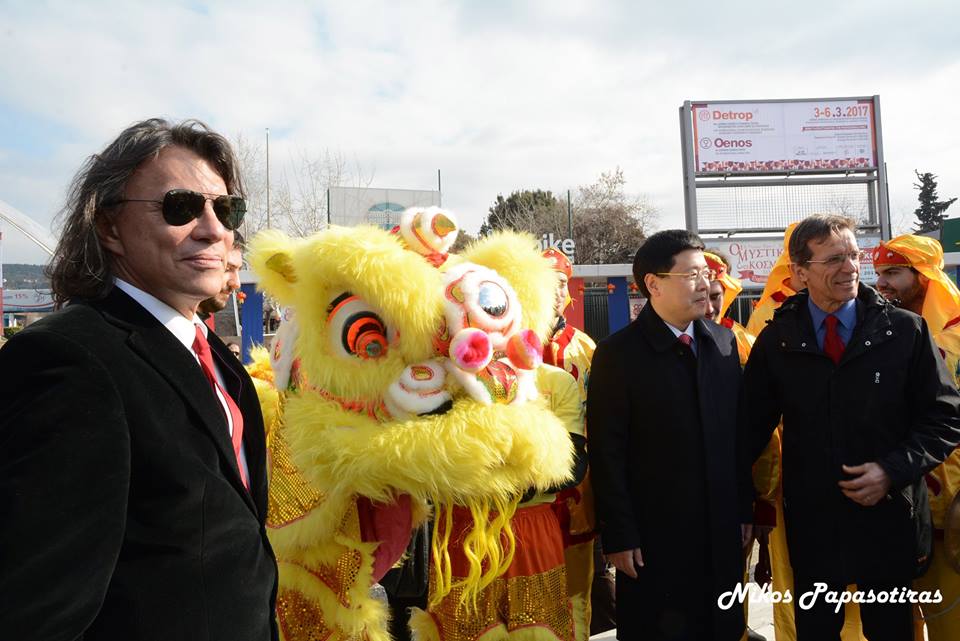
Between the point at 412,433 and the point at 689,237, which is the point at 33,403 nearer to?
the point at 412,433

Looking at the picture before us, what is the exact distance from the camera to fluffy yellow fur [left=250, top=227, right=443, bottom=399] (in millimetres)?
2160

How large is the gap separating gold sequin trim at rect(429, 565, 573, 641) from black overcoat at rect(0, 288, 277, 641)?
112cm

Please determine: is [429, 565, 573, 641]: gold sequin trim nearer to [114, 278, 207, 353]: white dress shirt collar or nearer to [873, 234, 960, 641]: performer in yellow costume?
[114, 278, 207, 353]: white dress shirt collar

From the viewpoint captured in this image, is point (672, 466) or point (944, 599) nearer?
point (672, 466)

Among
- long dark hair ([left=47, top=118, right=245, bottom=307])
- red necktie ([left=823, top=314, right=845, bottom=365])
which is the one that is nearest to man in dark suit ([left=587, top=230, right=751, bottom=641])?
red necktie ([left=823, top=314, right=845, bottom=365])

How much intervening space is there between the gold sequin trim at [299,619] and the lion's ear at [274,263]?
105 centimetres

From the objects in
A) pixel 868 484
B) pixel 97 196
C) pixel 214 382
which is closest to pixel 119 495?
pixel 214 382

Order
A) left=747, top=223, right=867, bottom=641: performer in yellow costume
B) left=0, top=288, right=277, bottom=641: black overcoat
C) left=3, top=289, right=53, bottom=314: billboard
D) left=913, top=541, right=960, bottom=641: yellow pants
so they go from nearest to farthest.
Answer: left=0, top=288, right=277, bottom=641: black overcoat < left=913, top=541, right=960, bottom=641: yellow pants < left=747, top=223, right=867, bottom=641: performer in yellow costume < left=3, top=289, right=53, bottom=314: billboard

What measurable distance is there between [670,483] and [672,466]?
0.21 ft

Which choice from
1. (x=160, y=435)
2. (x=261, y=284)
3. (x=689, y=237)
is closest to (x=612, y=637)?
(x=689, y=237)

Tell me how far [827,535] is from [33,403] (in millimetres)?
2625

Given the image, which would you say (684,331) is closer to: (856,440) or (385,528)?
(856,440)

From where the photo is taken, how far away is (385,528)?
7.54 ft

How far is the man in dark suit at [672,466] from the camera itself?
247 cm
